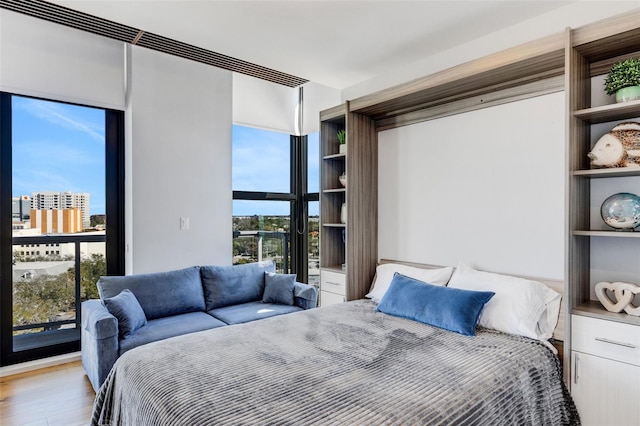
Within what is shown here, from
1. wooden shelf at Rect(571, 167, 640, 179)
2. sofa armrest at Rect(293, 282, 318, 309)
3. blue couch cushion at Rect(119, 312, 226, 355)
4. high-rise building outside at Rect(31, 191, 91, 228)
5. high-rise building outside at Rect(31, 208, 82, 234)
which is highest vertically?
wooden shelf at Rect(571, 167, 640, 179)

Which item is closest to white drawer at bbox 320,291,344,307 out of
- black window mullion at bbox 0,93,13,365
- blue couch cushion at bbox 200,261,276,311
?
blue couch cushion at bbox 200,261,276,311

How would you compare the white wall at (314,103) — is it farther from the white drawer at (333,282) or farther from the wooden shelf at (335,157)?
the white drawer at (333,282)

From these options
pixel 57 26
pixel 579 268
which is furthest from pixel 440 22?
pixel 57 26

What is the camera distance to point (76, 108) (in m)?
3.47

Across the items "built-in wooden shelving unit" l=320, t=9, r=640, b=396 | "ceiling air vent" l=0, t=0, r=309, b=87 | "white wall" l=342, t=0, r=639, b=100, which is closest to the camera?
"built-in wooden shelving unit" l=320, t=9, r=640, b=396

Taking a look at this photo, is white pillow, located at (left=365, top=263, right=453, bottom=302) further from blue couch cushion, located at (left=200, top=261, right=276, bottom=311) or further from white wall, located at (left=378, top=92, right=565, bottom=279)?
blue couch cushion, located at (left=200, top=261, right=276, bottom=311)

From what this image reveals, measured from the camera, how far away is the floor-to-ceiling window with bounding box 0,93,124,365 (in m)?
3.12

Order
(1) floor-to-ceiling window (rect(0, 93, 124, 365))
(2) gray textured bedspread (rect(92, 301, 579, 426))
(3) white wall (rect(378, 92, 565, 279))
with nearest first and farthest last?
(2) gray textured bedspread (rect(92, 301, 579, 426)) → (3) white wall (rect(378, 92, 565, 279)) → (1) floor-to-ceiling window (rect(0, 93, 124, 365))

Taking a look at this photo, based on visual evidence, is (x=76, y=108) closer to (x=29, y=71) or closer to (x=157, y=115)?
(x=29, y=71)

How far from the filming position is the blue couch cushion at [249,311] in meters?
3.14

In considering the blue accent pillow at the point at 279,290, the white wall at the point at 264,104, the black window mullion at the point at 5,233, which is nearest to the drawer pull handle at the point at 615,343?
the blue accent pillow at the point at 279,290

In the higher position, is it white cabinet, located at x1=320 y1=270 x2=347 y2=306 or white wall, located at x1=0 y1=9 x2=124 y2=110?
white wall, located at x1=0 y1=9 x2=124 y2=110

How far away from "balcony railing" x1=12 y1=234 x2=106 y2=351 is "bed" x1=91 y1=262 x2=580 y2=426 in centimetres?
191

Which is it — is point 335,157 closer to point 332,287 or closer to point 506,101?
point 332,287
